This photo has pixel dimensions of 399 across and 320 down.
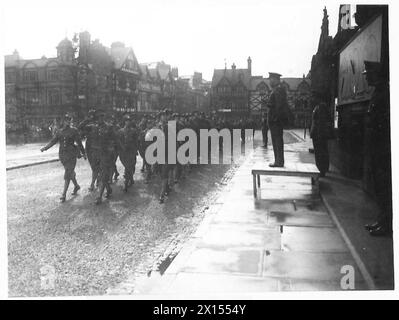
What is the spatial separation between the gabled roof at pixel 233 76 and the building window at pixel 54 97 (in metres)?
36.8

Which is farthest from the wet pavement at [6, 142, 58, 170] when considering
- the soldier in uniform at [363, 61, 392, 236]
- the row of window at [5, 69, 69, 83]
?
the row of window at [5, 69, 69, 83]

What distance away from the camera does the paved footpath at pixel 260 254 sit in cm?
418

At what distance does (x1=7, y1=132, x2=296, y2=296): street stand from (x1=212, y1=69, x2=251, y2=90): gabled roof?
2251 inches

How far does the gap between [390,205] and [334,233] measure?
104 centimetres

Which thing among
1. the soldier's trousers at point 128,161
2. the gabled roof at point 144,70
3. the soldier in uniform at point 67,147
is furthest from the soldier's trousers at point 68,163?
the gabled roof at point 144,70

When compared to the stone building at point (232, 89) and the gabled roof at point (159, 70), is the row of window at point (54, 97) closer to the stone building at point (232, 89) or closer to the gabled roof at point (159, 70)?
the gabled roof at point (159, 70)

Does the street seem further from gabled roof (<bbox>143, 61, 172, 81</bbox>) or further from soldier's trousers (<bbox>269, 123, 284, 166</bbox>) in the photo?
gabled roof (<bbox>143, 61, 172, 81</bbox>)

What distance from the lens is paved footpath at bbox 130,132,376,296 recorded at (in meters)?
4.18

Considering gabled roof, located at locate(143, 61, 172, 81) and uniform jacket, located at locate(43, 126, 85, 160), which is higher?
gabled roof, located at locate(143, 61, 172, 81)

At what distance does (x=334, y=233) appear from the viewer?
5.66m

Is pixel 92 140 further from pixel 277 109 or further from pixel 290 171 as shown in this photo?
pixel 290 171

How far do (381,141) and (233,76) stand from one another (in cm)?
6378
